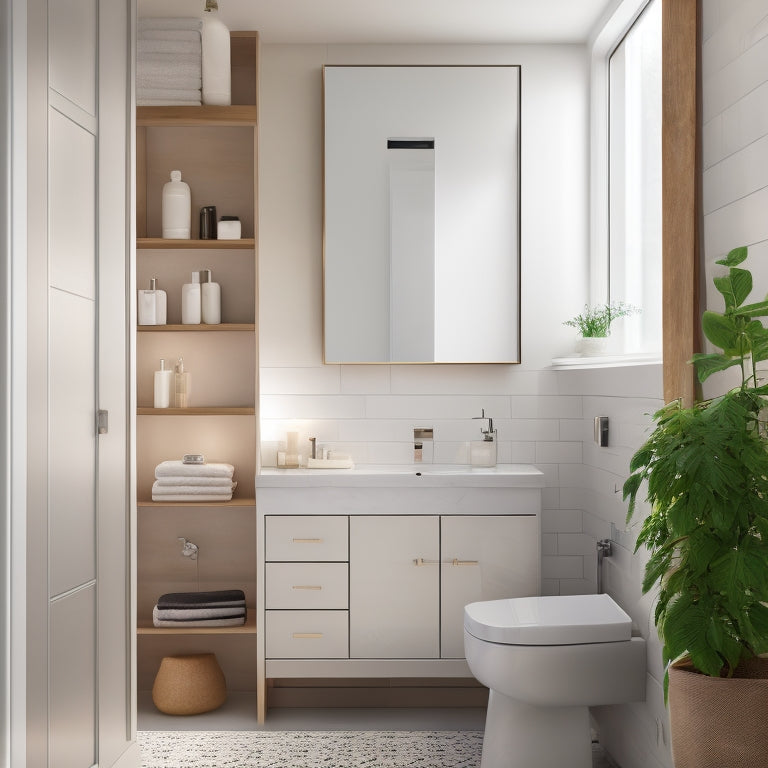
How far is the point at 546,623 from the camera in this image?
2551 mm

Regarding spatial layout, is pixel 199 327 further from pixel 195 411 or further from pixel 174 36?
pixel 174 36

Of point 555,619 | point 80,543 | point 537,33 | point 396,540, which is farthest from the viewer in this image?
point 537,33

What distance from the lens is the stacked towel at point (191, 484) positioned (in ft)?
10.8

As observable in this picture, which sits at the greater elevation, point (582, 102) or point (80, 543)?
point (582, 102)

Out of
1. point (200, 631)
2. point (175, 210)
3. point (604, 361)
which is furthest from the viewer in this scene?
point (175, 210)

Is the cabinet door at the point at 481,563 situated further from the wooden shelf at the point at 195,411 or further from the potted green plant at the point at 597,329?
the wooden shelf at the point at 195,411

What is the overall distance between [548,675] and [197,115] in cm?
241

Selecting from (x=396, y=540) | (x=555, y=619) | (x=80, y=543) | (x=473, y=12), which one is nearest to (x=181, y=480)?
(x=396, y=540)

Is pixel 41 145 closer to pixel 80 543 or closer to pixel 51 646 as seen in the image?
pixel 80 543

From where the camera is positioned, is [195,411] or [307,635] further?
[195,411]

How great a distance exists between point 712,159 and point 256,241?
183cm

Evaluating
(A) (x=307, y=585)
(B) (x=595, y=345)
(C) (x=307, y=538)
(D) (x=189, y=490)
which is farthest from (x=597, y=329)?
(D) (x=189, y=490)

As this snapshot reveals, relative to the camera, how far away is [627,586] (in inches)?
111

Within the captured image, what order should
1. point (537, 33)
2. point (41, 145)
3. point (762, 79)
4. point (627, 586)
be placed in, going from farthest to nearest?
point (537, 33) → point (627, 586) → point (41, 145) → point (762, 79)
